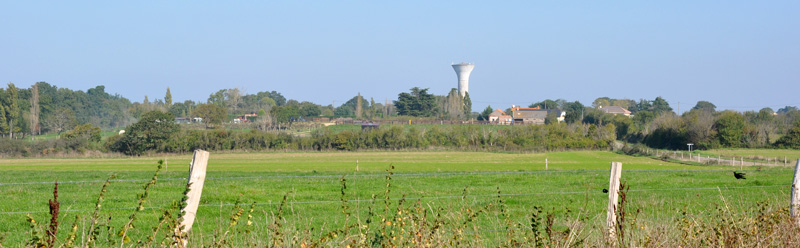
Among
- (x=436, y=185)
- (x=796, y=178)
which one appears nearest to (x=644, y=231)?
(x=796, y=178)

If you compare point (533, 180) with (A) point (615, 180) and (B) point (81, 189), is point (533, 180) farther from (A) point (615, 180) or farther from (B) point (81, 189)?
(A) point (615, 180)

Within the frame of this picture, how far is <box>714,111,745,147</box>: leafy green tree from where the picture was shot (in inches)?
2532

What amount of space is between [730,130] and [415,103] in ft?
203

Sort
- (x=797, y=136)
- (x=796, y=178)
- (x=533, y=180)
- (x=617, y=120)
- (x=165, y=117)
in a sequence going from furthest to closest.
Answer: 1. (x=617, y=120)
2. (x=165, y=117)
3. (x=797, y=136)
4. (x=533, y=180)
5. (x=796, y=178)

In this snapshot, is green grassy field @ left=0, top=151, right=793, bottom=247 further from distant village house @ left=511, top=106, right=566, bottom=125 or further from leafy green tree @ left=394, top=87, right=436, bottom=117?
distant village house @ left=511, top=106, right=566, bottom=125

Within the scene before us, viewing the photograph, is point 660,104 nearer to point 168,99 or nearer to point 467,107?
point 467,107

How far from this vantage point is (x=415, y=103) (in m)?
119

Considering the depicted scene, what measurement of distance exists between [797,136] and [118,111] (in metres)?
109

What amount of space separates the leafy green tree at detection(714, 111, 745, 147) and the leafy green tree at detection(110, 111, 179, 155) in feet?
177

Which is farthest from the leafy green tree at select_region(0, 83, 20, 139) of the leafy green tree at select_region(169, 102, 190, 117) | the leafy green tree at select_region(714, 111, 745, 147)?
the leafy green tree at select_region(714, 111, 745, 147)

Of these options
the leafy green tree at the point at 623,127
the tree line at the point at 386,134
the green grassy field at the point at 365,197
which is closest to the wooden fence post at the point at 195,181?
the green grassy field at the point at 365,197

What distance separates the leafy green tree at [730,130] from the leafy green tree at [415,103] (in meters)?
60.0

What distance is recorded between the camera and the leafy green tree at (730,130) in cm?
6431

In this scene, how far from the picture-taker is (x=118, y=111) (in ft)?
406
